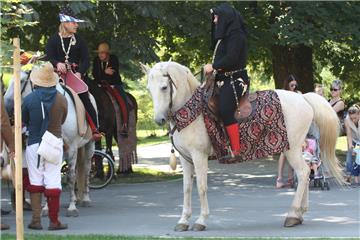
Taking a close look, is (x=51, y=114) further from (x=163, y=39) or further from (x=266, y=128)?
(x=163, y=39)

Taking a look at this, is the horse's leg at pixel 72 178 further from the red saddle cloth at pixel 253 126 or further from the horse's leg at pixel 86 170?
the red saddle cloth at pixel 253 126

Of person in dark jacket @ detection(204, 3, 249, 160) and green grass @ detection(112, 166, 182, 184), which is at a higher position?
person in dark jacket @ detection(204, 3, 249, 160)

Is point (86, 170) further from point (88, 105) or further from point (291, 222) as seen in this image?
point (291, 222)

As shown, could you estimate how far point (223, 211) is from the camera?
12.8 meters

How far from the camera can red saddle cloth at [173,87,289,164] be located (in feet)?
35.9

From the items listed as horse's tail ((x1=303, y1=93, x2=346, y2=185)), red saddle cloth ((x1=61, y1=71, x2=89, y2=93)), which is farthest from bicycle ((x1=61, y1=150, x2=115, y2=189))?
horse's tail ((x1=303, y1=93, x2=346, y2=185))

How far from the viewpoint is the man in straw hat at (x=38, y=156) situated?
11008 mm

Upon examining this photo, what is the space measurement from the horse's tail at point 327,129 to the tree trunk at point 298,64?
37.0 feet

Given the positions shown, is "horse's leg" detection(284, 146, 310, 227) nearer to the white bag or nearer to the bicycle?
the white bag

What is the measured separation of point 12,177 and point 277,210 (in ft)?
14.0

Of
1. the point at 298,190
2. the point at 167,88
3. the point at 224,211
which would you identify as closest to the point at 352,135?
the point at 224,211

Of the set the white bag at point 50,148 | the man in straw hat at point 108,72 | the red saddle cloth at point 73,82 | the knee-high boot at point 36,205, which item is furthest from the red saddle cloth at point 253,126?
the man in straw hat at point 108,72

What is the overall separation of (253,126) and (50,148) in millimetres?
2794

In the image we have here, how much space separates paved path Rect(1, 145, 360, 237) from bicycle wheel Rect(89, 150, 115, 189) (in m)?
0.30
